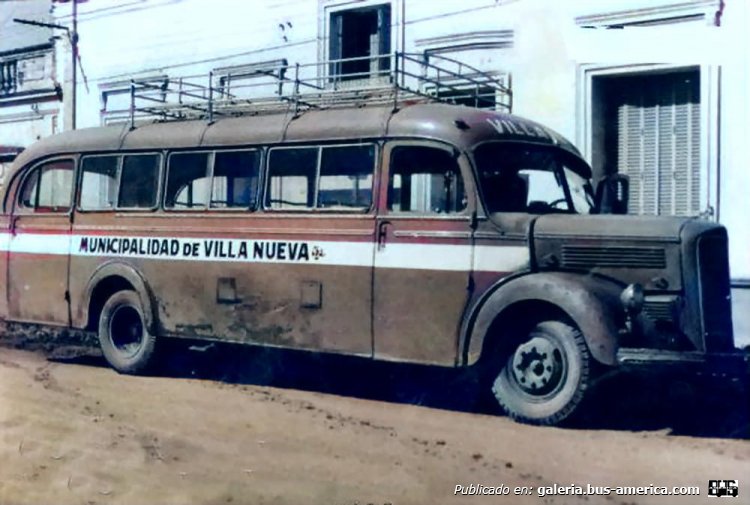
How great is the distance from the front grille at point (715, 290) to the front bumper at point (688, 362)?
13 cm

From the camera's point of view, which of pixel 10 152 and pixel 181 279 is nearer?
pixel 181 279

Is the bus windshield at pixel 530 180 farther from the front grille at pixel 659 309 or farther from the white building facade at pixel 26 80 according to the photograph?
the white building facade at pixel 26 80

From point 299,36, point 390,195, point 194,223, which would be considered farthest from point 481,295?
point 299,36

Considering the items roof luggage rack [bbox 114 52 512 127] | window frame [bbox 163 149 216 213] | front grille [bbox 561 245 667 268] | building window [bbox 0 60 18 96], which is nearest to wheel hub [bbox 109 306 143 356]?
window frame [bbox 163 149 216 213]

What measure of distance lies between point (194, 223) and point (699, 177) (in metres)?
3.46

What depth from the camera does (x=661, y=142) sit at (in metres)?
6.67

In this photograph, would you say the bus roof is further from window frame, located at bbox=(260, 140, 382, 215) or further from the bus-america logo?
the bus-america logo

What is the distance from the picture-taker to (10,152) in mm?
8453

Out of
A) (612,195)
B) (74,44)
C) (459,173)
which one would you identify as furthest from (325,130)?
(74,44)

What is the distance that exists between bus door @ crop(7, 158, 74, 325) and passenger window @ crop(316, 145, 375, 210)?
2475 millimetres

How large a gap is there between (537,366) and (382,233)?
1283mm

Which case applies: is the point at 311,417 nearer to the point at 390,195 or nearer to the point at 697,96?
the point at 390,195

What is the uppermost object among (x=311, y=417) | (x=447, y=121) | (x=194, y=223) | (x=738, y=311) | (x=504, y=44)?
(x=504, y=44)

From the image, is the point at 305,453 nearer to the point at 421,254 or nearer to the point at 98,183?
the point at 421,254
